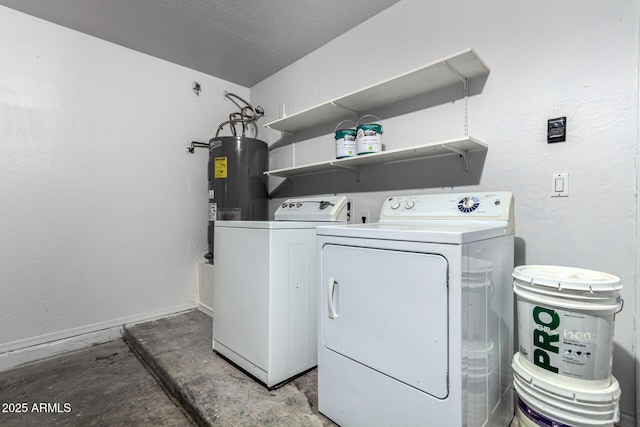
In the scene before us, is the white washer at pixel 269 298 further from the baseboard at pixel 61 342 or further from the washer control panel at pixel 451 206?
the baseboard at pixel 61 342

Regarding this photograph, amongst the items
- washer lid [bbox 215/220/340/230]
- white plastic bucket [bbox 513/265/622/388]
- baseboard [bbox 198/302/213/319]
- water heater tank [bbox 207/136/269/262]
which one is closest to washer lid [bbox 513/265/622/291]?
white plastic bucket [bbox 513/265/622/388]

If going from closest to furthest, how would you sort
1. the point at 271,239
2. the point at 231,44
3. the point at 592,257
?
1. the point at 592,257
2. the point at 271,239
3. the point at 231,44

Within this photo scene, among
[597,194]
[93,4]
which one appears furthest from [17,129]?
[597,194]

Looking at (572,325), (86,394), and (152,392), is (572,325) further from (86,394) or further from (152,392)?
(86,394)

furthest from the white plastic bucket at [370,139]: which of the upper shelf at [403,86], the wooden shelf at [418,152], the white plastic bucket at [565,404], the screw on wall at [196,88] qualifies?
the screw on wall at [196,88]

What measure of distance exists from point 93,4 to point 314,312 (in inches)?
100

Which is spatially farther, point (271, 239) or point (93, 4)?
point (93, 4)

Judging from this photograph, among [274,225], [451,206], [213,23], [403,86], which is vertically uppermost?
[213,23]

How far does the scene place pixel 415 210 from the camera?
67.2 inches

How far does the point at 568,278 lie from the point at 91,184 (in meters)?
3.09

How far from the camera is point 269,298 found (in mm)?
1548

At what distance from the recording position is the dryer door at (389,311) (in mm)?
1013

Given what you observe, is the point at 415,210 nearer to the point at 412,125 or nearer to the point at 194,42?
the point at 412,125

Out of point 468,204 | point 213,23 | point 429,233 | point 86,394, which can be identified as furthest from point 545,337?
point 213,23
